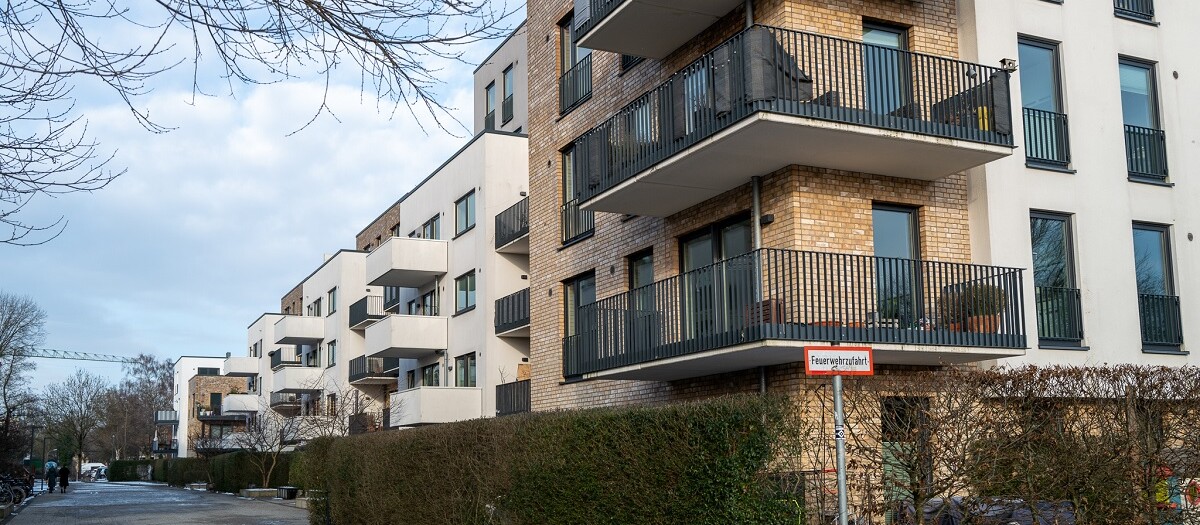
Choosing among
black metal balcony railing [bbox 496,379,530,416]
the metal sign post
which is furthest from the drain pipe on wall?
black metal balcony railing [bbox 496,379,530,416]

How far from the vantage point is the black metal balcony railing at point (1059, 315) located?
16.8 metres

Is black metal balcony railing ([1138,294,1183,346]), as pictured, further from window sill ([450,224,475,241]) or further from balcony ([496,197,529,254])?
window sill ([450,224,475,241])

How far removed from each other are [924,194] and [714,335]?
13.1 feet

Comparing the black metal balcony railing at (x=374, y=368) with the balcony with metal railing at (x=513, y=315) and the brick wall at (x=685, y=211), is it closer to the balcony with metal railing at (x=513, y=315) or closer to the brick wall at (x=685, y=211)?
the balcony with metal railing at (x=513, y=315)

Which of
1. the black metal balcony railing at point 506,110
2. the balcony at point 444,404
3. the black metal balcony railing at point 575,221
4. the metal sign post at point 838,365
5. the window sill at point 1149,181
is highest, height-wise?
the black metal balcony railing at point 506,110

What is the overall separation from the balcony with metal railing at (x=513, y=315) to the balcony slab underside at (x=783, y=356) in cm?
1136

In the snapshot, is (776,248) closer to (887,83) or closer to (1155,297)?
(887,83)

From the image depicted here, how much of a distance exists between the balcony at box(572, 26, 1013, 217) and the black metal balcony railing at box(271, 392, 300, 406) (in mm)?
44317

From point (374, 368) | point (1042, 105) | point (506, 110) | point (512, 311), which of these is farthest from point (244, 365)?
point (1042, 105)

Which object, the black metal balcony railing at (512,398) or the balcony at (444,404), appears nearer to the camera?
the black metal balcony railing at (512,398)

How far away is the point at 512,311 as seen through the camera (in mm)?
29109

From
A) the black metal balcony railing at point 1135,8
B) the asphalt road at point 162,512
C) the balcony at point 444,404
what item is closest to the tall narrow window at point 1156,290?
the black metal balcony railing at point 1135,8

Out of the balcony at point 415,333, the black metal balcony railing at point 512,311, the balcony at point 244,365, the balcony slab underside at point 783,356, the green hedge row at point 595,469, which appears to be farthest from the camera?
the balcony at point 244,365

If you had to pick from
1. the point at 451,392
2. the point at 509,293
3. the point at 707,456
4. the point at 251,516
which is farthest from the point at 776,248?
the point at 251,516
